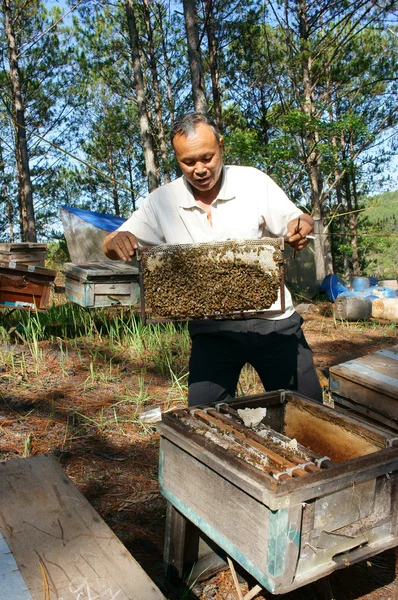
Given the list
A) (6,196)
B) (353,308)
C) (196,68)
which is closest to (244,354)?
(353,308)

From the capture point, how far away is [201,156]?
219cm

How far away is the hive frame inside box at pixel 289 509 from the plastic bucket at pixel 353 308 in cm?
589

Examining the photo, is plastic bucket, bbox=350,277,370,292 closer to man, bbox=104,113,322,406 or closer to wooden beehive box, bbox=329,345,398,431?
wooden beehive box, bbox=329,345,398,431

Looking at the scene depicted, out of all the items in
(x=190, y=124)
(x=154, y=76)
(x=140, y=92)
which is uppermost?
(x=154, y=76)

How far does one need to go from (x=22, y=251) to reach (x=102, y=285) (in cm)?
256

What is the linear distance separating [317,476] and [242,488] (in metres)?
0.22

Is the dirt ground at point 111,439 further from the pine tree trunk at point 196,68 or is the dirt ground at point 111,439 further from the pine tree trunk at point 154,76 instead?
the pine tree trunk at point 154,76

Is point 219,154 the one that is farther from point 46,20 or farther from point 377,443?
point 46,20

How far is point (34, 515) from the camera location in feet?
5.10

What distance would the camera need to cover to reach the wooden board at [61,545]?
126 centimetres

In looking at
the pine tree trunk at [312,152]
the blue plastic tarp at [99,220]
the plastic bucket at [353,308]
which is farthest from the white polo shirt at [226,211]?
the pine tree trunk at [312,152]

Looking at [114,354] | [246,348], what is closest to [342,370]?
[246,348]

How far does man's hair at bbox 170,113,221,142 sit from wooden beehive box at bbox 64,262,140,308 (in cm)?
329

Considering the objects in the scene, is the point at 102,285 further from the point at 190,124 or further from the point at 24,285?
the point at 190,124
